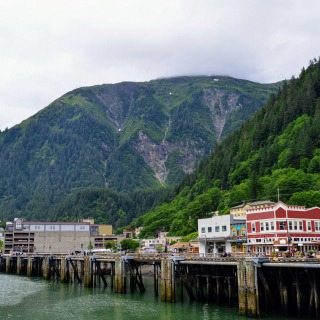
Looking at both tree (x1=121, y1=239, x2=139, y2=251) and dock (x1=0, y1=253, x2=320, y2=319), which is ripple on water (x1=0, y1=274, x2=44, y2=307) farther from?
tree (x1=121, y1=239, x2=139, y2=251)

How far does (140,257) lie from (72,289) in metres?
22.0

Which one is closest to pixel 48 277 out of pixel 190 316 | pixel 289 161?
pixel 190 316

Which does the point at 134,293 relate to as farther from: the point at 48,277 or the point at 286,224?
the point at 48,277

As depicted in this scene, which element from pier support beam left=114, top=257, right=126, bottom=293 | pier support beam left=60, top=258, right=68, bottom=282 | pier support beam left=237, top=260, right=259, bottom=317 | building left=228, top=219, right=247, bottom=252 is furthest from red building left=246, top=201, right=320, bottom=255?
pier support beam left=60, top=258, right=68, bottom=282

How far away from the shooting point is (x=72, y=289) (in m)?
91.8

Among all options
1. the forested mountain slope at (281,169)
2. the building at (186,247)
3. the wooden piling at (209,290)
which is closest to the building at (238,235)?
the wooden piling at (209,290)

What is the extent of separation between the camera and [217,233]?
305 feet

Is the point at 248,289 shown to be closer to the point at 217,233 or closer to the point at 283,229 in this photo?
the point at 283,229

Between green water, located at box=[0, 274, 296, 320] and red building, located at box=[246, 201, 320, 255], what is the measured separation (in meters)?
19.5

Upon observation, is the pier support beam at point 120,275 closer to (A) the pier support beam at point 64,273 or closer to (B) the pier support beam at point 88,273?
(B) the pier support beam at point 88,273

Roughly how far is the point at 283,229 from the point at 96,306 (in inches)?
1459

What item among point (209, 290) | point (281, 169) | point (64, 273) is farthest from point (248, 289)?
point (281, 169)

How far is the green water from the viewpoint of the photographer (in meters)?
60.6

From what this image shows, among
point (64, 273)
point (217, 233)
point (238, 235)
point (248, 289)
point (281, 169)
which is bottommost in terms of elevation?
point (64, 273)
